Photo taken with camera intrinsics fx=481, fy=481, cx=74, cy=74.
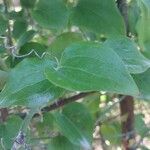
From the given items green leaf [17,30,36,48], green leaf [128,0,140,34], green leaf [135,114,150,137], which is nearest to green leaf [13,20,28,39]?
green leaf [17,30,36,48]

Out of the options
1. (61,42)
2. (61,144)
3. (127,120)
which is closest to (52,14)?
(61,42)

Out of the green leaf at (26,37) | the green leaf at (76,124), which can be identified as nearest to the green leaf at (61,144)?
the green leaf at (76,124)

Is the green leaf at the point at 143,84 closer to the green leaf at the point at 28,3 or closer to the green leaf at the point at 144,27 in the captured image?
the green leaf at the point at 144,27

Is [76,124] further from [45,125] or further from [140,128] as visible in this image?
[140,128]

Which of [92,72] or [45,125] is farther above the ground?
[92,72]

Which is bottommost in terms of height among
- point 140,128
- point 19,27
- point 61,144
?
point 140,128

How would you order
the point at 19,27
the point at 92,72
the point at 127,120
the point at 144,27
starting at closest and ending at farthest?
the point at 92,72 < the point at 144,27 < the point at 19,27 < the point at 127,120

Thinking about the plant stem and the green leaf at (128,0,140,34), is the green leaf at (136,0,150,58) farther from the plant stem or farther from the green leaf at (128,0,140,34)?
the plant stem
